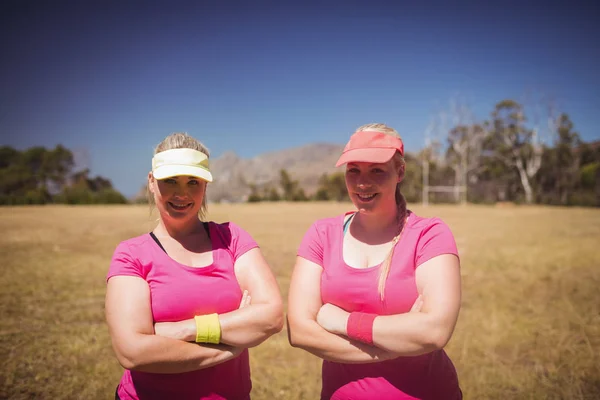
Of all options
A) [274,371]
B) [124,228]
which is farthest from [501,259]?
[124,228]

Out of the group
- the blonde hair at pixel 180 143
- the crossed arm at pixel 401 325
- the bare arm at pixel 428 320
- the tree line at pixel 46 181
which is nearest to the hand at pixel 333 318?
the crossed arm at pixel 401 325

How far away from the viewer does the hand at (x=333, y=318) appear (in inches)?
82.7

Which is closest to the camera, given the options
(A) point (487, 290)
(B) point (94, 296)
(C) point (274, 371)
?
(C) point (274, 371)

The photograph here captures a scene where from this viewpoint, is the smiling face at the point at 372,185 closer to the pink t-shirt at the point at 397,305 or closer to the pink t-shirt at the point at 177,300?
the pink t-shirt at the point at 397,305

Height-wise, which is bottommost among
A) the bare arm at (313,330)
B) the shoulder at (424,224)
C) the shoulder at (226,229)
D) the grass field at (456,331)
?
the grass field at (456,331)

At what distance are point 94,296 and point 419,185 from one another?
37164mm

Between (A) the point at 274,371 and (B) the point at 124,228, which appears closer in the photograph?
(A) the point at 274,371

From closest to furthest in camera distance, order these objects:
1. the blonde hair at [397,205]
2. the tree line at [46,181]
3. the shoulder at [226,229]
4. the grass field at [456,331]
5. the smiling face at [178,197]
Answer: the blonde hair at [397,205] → the smiling face at [178,197] → the shoulder at [226,229] → the grass field at [456,331] → the tree line at [46,181]

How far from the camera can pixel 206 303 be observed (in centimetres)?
213

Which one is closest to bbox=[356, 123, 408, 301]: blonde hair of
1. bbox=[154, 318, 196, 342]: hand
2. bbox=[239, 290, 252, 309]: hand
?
bbox=[239, 290, 252, 309]: hand

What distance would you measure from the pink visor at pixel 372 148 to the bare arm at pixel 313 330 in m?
0.62

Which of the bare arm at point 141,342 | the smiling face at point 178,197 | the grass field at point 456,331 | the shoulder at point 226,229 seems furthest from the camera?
the grass field at point 456,331

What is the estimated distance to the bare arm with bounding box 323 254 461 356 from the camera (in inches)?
77.5

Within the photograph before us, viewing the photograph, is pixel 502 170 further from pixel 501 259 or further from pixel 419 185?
pixel 501 259
